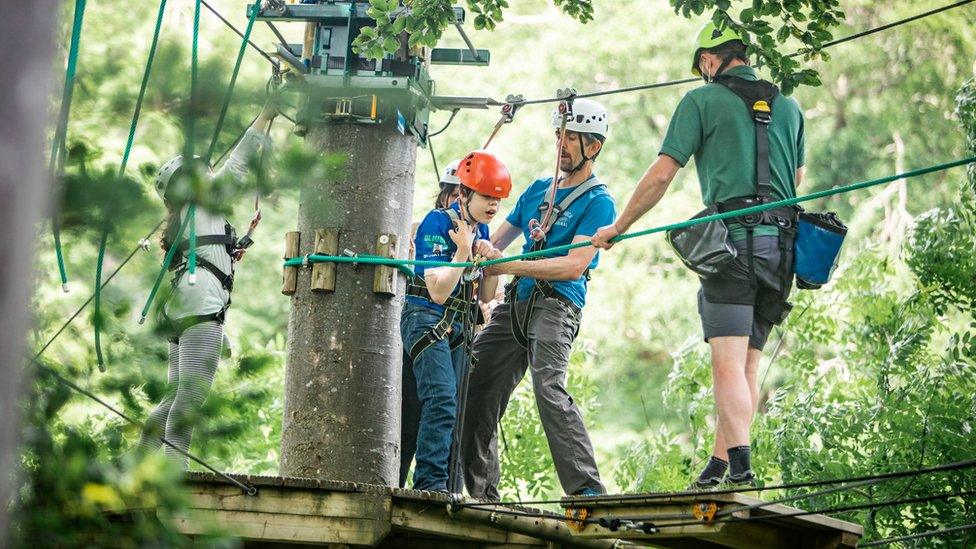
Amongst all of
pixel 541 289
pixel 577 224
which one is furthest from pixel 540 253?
pixel 577 224

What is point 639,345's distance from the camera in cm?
1539

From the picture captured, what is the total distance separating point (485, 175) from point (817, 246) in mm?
1385

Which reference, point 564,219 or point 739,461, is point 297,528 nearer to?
point 739,461

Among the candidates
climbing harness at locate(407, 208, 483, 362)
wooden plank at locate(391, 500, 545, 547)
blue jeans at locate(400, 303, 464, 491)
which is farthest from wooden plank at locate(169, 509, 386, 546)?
climbing harness at locate(407, 208, 483, 362)

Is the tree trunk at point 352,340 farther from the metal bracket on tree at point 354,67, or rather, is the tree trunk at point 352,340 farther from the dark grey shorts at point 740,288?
the dark grey shorts at point 740,288

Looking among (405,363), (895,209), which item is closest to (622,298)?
(895,209)

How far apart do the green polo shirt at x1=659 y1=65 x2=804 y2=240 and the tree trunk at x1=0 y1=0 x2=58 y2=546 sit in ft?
11.4

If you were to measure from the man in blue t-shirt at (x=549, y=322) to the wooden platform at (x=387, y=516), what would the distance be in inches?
16.5

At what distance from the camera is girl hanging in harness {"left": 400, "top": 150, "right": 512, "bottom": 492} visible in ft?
17.1

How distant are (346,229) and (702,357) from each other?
4798mm

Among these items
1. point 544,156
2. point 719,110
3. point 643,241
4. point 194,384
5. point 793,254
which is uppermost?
point 544,156

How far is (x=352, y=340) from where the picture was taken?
5.37 meters

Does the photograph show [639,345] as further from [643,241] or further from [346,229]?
[346,229]

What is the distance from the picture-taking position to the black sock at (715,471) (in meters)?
4.86
